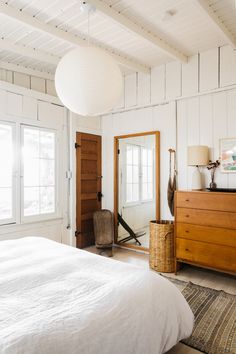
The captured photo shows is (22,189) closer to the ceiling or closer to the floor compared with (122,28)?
closer to the floor

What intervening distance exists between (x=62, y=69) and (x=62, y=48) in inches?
70.8

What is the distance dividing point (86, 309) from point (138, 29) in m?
2.72

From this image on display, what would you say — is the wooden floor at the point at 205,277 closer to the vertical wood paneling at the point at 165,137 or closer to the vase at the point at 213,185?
the vertical wood paneling at the point at 165,137

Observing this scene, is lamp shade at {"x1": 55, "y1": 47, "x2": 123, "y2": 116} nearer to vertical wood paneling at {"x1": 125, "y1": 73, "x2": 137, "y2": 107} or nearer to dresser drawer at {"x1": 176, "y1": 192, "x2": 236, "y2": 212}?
dresser drawer at {"x1": 176, "y1": 192, "x2": 236, "y2": 212}

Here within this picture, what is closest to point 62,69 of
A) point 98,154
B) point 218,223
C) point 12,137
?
point 12,137

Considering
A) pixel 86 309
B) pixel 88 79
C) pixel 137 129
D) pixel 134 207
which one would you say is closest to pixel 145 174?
pixel 134 207

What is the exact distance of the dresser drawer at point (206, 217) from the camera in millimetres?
2854

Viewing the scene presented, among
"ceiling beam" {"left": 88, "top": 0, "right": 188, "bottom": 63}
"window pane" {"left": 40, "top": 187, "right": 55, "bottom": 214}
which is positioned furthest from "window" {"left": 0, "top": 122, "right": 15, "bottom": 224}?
"ceiling beam" {"left": 88, "top": 0, "right": 188, "bottom": 63}

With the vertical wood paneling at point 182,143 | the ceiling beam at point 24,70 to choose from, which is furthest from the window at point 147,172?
the ceiling beam at point 24,70

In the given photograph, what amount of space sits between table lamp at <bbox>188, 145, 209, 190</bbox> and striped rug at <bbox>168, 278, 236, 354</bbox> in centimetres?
127

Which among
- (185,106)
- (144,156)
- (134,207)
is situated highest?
(185,106)

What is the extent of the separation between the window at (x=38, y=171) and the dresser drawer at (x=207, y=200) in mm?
1998

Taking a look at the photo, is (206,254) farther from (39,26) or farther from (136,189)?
(39,26)

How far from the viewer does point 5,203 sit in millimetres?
3484
